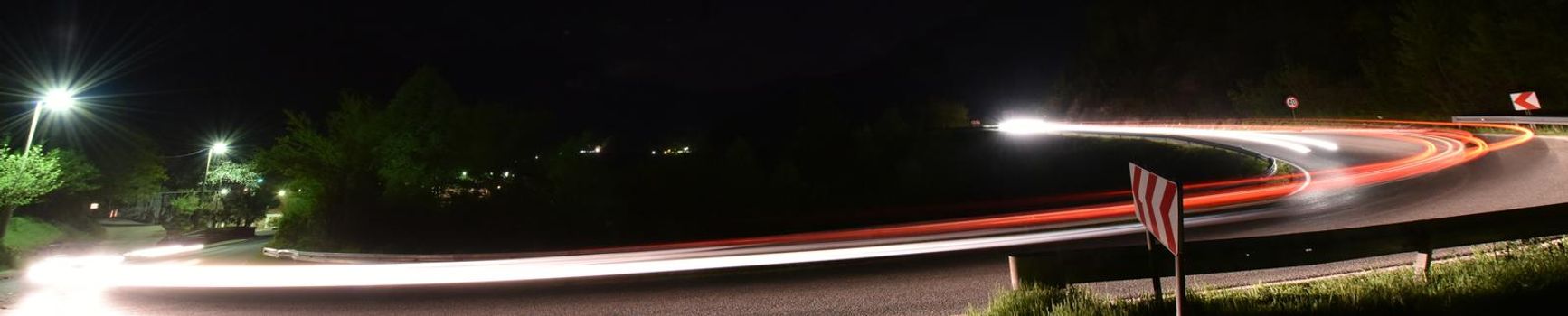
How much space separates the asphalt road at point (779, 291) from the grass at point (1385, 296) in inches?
42.1

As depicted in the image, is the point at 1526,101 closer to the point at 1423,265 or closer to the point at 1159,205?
the point at 1423,265

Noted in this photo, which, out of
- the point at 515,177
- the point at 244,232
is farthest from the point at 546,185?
the point at 244,232

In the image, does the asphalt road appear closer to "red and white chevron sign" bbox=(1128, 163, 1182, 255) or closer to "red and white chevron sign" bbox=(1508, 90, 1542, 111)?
"red and white chevron sign" bbox=(1128, 163, 1182, 255)

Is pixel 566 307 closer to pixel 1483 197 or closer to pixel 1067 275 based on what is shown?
pixel 1067 275

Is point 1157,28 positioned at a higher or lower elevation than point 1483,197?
higher

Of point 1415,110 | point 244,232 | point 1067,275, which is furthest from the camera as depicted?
point 1415,110

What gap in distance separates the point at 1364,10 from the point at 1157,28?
43814 millimetres

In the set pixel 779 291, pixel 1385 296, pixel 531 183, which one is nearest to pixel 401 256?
pixel 779 291

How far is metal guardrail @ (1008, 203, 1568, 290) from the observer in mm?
5590

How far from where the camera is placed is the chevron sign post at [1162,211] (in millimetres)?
4152

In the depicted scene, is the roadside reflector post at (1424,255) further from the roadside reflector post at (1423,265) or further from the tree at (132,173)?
the tree at (132,173)

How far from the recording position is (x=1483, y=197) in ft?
38.4

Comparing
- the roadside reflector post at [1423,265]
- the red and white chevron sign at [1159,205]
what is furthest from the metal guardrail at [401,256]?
the roadside reflector post at [1423,265]

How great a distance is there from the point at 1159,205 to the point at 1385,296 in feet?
8.00
